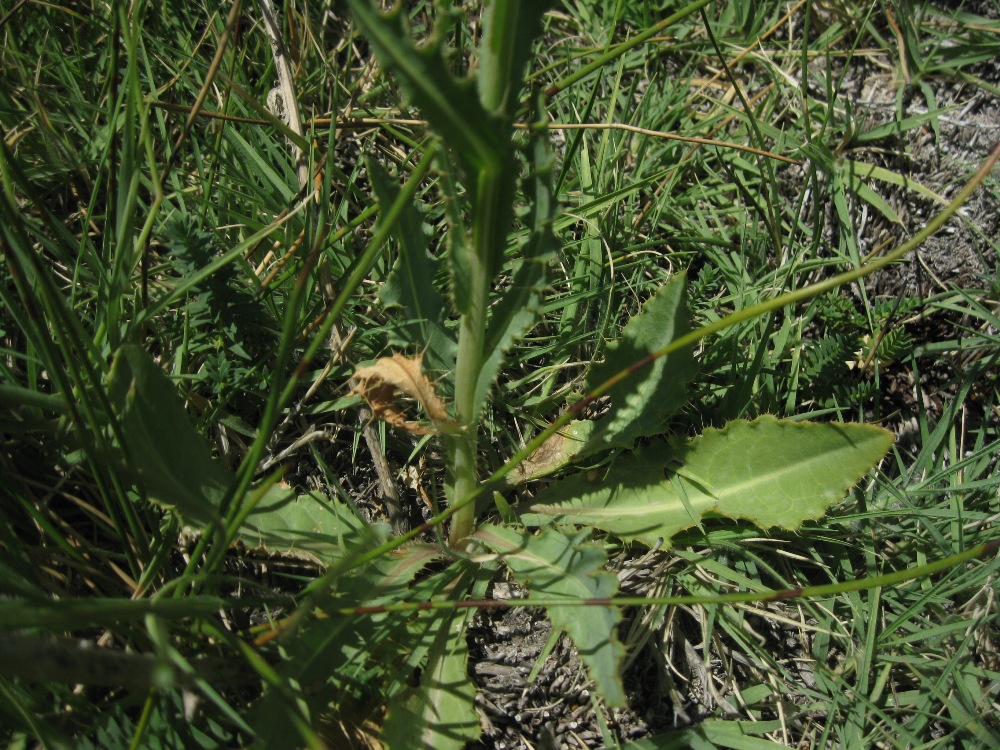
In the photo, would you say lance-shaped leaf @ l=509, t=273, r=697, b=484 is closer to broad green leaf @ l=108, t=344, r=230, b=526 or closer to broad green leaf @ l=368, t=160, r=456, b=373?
broad green leaf @ l=368, t=160, r=456, b=373

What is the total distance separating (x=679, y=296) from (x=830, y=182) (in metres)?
0.88

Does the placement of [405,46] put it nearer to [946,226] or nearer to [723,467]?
[723,467]

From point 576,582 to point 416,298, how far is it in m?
0.67

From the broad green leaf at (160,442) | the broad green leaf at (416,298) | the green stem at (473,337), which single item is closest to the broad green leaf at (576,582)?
the green stem at (473,337)

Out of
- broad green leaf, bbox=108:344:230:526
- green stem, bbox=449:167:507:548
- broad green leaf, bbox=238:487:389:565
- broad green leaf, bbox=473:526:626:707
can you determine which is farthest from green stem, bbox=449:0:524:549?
broad green leaf, bbox=108:344:230:526

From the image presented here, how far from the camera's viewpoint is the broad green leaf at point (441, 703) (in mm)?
1403

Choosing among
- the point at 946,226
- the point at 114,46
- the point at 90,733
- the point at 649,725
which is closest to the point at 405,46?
the point at 114,46

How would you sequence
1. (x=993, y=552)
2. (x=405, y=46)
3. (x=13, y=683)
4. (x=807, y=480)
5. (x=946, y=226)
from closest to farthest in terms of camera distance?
(x=405, y=46) → (x=13, y=683) → (x=807, y=480) → (x=993, y=552) → (x=946, y=226)

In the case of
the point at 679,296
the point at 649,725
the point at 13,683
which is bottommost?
the point at 649,725

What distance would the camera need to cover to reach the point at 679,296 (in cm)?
158

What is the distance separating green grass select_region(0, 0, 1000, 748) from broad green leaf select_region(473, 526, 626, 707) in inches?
4.9

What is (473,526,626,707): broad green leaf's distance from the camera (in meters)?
1.25

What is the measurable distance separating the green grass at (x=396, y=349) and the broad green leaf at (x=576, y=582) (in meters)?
0.12

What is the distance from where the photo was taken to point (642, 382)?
1.69 metres
